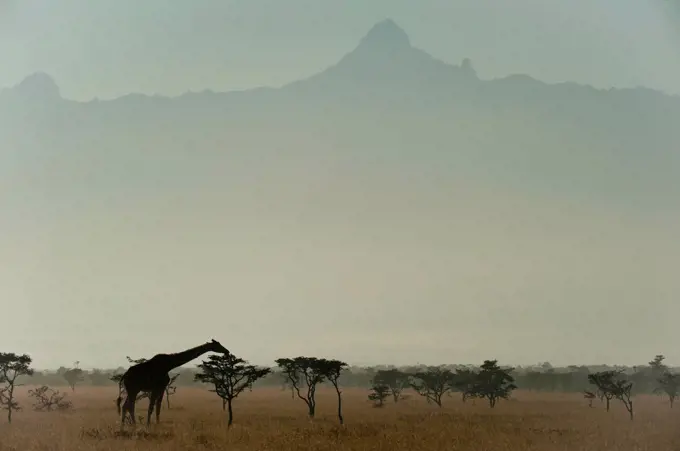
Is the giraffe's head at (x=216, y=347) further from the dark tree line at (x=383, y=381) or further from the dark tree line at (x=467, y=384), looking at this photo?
the dark tree line at (x=467, y=384)

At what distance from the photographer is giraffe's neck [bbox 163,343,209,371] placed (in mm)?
34431

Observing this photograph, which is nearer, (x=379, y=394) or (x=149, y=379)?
(x=149, y=379)

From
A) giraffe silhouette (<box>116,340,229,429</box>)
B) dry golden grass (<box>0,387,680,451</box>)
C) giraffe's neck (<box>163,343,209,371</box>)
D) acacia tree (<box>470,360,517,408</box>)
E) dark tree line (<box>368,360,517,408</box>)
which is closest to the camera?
dry golden grass (<box>0,387,680,451</box>)

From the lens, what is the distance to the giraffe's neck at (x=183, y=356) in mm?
34431

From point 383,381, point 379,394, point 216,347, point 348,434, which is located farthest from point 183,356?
point 383,381

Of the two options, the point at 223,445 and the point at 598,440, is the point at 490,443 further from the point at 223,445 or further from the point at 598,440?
the point at 223,445

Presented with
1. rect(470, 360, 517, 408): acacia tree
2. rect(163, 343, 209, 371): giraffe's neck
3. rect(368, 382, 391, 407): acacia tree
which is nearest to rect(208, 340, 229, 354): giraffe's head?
rect(163, 343, 209, 371): giraffe's neck

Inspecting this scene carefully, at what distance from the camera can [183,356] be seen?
35312mm

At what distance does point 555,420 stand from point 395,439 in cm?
1988

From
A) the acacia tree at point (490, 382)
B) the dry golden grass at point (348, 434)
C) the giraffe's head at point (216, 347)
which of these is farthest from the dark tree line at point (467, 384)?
the giraffe's head at point (216, 347)

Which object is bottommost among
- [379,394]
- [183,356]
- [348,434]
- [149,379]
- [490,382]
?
[348,434]

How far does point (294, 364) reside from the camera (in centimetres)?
4988

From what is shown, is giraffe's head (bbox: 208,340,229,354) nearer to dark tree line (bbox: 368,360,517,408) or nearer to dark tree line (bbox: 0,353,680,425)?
dark tree line (bbox: 0,353,680,425)

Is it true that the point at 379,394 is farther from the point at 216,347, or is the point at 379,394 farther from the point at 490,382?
the point at 216,347
